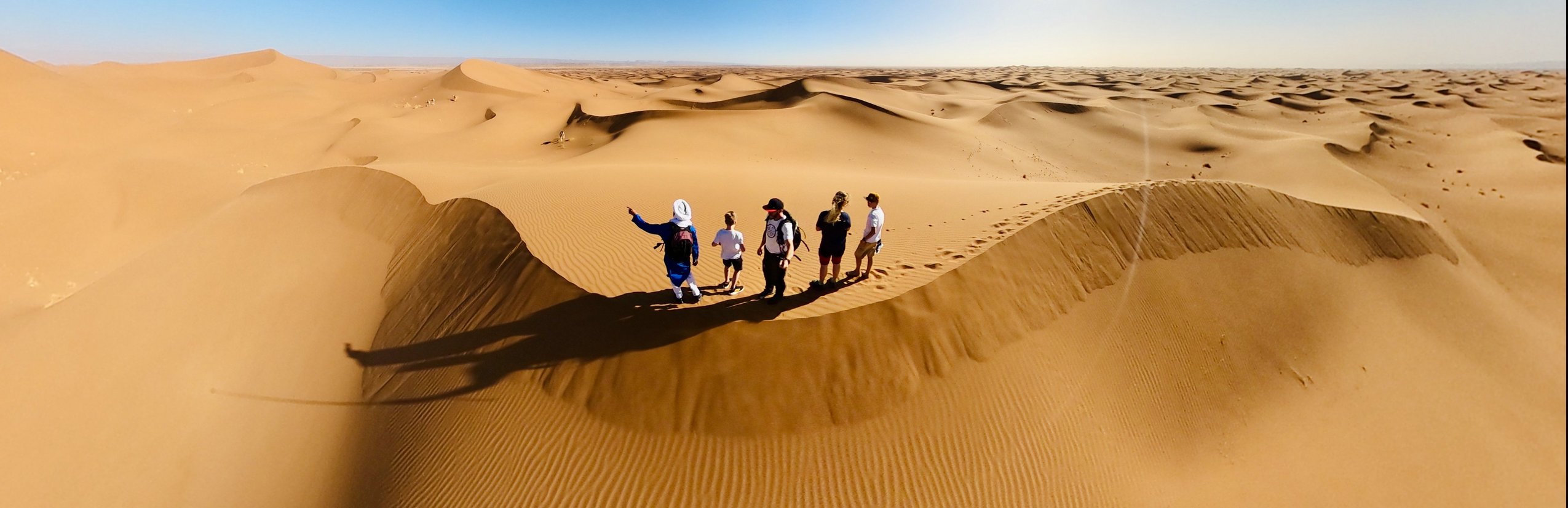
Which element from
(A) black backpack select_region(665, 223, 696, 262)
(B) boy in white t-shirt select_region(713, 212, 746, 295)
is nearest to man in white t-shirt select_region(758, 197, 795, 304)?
(B) boy in white t-shirt select_region(713, 212, 746, 295)

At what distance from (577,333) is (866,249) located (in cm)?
376

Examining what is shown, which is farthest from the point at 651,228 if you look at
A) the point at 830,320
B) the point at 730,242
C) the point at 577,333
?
the point at 830,320

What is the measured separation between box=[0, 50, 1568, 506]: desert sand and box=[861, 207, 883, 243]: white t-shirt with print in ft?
2.15

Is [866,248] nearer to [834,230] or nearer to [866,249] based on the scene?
[866,249]

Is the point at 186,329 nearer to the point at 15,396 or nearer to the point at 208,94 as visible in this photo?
the point at 15,396

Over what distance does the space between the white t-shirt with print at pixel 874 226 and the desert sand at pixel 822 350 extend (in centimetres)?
65

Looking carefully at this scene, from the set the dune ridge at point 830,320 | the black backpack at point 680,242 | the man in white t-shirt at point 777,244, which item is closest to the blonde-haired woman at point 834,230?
the man in white t-shirt at point 777,244

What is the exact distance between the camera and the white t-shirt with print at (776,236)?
593 cm

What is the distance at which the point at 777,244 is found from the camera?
5.98 meters

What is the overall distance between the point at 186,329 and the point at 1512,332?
15.0m

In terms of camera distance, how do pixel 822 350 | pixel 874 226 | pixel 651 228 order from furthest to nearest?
pixel 874 226 < pixel 651 228 < pixel 822 350

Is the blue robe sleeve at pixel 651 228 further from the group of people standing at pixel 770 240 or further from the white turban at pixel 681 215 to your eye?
the white turban at pixel 681 215

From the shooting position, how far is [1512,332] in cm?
299

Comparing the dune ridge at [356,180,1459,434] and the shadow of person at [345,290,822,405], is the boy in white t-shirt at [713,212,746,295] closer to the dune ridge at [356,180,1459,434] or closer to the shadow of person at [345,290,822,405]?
the shadow of person at [345,290,822,405]
